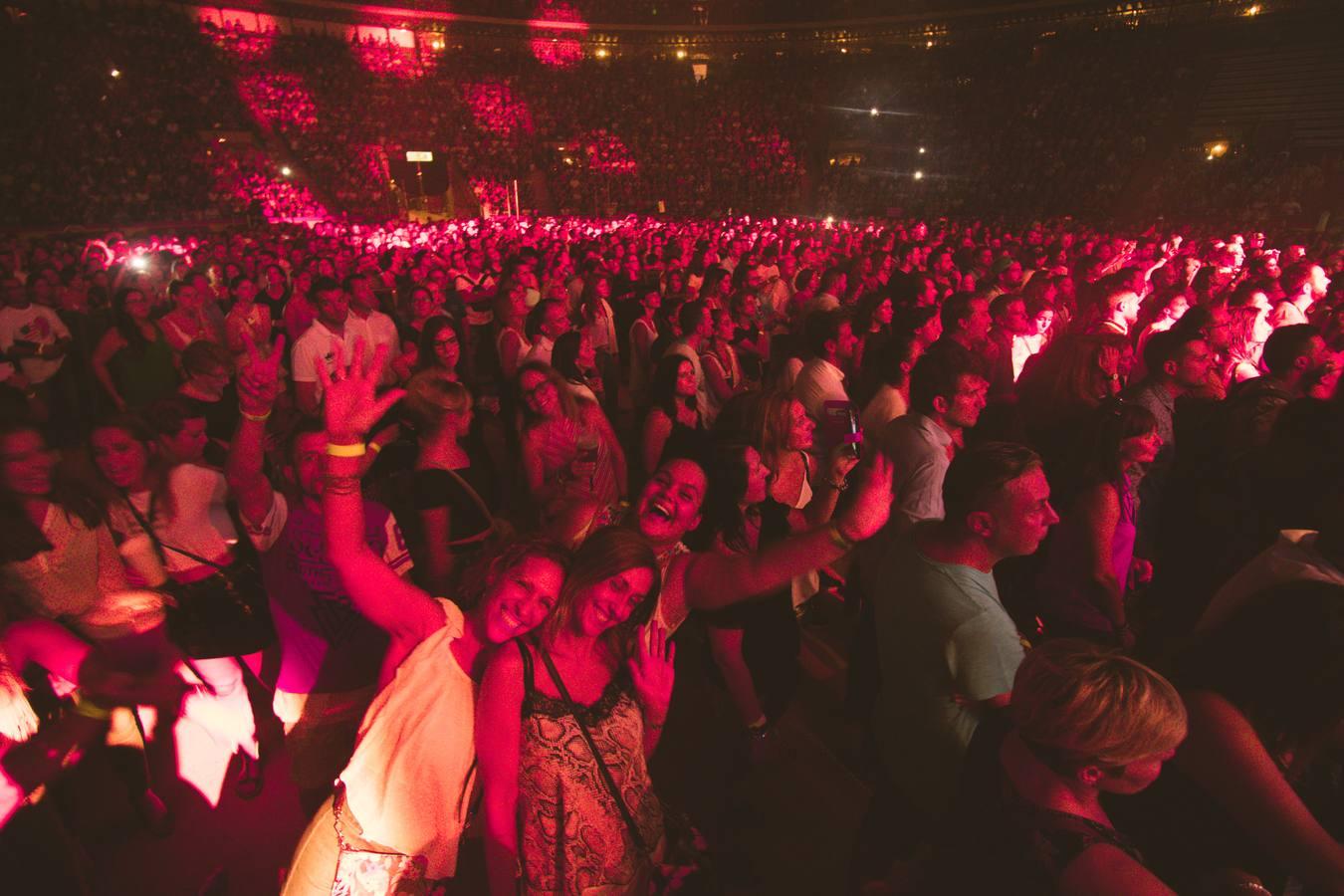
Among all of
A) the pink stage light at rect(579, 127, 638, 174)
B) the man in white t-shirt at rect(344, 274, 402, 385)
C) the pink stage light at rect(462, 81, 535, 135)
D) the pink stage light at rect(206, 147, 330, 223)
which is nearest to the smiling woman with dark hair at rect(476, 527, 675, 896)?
the man in white t-shirt at rect(344, 274, 402, 385)

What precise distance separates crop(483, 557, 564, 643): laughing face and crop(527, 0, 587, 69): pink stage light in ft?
127

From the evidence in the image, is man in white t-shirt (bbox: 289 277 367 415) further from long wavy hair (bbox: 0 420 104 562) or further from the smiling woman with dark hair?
the smiling woman with dark hair

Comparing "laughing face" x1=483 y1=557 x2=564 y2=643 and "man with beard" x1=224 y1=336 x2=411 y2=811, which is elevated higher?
"laughing face" x1=483 y1=557 x2=564 y2=643

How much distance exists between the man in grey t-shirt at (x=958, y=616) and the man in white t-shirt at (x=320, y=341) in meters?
3.82

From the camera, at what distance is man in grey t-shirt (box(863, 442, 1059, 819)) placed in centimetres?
185

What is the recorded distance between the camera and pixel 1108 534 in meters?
2.60

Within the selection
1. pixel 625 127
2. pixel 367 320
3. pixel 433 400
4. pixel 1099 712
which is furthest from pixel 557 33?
pixel 1099 712

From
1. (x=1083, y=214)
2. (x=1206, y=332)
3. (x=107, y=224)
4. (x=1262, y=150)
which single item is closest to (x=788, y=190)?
(x=1083, y=214)

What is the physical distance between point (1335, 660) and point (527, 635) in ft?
6.07

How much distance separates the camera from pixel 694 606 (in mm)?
2277

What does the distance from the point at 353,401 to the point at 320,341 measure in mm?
3288

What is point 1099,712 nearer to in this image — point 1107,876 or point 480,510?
point 1107,876

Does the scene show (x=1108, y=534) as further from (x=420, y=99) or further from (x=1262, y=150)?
(x=420, y=99)

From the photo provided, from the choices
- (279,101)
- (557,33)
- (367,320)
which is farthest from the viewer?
(557,33)
